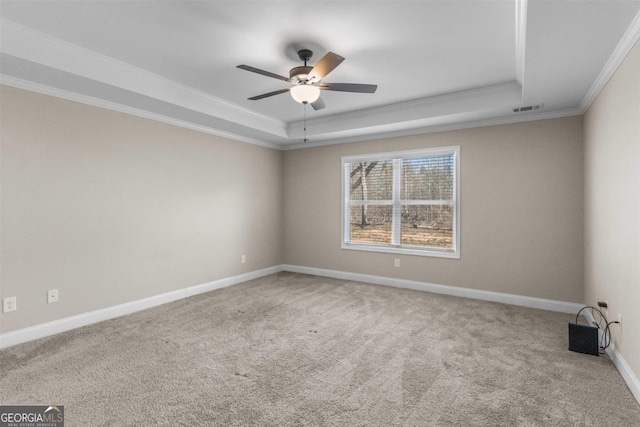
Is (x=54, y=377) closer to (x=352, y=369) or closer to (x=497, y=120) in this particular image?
(x=352, y=369)

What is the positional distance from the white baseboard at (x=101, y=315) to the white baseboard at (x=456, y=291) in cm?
161

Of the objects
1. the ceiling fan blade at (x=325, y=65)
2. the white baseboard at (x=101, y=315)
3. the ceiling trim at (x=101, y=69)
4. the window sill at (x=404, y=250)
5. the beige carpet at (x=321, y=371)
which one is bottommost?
the beige carpet at (x=321, y=371)

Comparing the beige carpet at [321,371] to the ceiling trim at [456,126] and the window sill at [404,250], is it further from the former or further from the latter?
the ceiling trim at [456,126]

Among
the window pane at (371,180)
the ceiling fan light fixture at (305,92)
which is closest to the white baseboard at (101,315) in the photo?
the window pane at (371,180)

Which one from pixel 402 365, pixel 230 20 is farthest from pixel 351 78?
pixel 402 365

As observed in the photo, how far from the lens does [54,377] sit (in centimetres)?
223

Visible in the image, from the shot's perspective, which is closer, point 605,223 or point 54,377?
point 54,377

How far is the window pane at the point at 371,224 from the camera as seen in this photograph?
198 inches

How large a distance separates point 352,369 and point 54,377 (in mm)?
2148

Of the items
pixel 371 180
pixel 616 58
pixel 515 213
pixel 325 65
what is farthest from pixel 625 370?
pixel 371 180

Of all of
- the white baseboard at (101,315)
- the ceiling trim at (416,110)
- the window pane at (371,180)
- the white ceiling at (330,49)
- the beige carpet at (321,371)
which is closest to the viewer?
the beige carpet at (321,371)

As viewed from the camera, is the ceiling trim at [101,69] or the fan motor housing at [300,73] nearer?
the ceiling trim at [101,69]

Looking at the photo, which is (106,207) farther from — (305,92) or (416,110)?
(416,110)

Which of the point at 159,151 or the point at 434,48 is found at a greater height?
the point at 434,48
